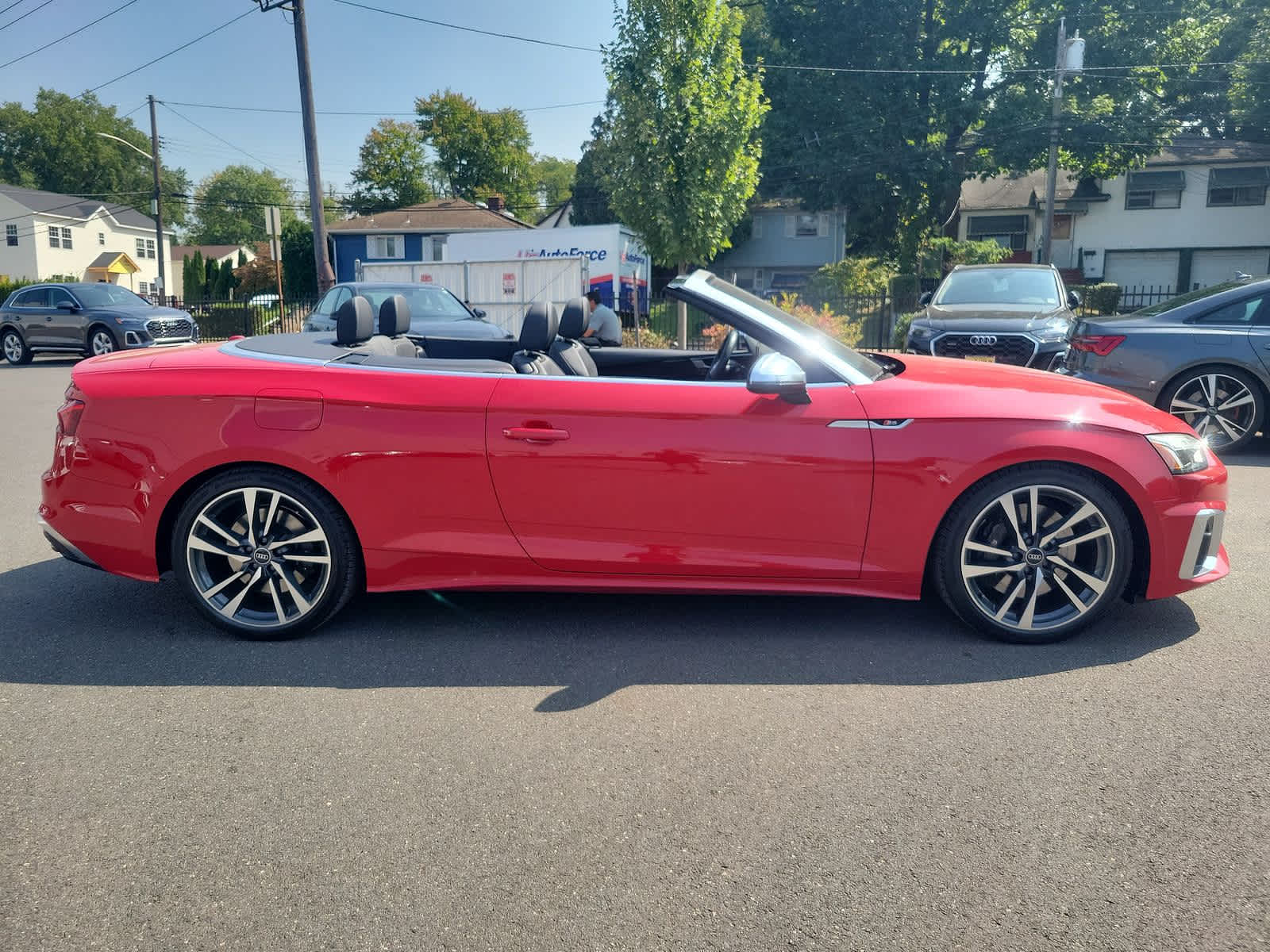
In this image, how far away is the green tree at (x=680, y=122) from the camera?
1777 centimetres

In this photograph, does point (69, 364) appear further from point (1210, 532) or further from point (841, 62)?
point (841, 62)

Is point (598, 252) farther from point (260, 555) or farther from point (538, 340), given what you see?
point (260, 555)

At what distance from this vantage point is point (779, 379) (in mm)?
3750

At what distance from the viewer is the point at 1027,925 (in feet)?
7.25

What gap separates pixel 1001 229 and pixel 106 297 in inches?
1343

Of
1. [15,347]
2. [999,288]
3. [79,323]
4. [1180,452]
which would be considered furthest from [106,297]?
[1180,452]

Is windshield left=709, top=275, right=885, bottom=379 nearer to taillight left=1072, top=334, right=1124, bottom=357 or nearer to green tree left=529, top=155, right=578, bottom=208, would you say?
taillight left=1072, top=334, right=1124, bottom=357

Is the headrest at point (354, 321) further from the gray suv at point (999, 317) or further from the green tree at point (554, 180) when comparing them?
the green tree at point (554, 180)

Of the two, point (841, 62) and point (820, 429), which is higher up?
point (841, 62)

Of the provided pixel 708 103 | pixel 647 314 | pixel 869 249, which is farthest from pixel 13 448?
pixel 869 249

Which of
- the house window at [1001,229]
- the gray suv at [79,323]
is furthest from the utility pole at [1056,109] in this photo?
the gray suv at [79,323]

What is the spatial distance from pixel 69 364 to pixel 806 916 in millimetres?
22874

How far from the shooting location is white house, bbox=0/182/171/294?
62.0 metres

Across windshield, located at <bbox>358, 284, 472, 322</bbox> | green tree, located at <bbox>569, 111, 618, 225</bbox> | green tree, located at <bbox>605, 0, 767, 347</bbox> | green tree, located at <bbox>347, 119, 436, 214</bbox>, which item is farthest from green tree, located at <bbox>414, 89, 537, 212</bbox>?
windshield, located at <bbox>358, 284, 472, 322</bbox>
